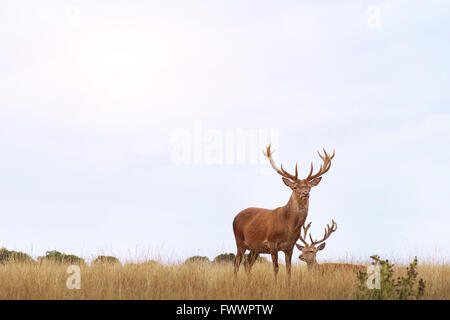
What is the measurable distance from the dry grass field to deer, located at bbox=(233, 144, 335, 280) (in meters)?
0.46

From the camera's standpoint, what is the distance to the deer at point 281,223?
1070 cm

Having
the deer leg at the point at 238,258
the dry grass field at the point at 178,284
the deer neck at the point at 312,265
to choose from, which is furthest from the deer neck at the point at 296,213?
the deer neck at the point at 312,265

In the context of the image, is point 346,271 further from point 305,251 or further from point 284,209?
point 284,209

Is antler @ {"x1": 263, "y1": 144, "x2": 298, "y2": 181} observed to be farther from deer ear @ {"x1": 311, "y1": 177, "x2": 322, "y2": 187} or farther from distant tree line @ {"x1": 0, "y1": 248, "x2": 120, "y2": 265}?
distant tree line @ {"x1": 0, "y1": 248, "x2": 120, "y2": 265}

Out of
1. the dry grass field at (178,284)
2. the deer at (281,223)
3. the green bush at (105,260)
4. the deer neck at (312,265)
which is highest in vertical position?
the deer at (281,223)

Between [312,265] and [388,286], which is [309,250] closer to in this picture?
[312,265]

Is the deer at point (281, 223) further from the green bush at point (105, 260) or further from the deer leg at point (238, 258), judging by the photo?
the green bush at point (105, 260)

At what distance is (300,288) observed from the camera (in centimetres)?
1016

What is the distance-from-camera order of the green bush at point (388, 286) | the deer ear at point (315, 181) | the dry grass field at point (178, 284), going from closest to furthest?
1. the green bush at point (388, 286)
2. the dry grass field at point (178, 284)
3. the deer ear at point (315, 181)

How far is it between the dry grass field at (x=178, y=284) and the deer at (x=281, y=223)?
461 mm

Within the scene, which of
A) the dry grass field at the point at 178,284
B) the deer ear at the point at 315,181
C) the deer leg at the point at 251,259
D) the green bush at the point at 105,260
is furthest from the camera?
the green bush at the point at 105,260
